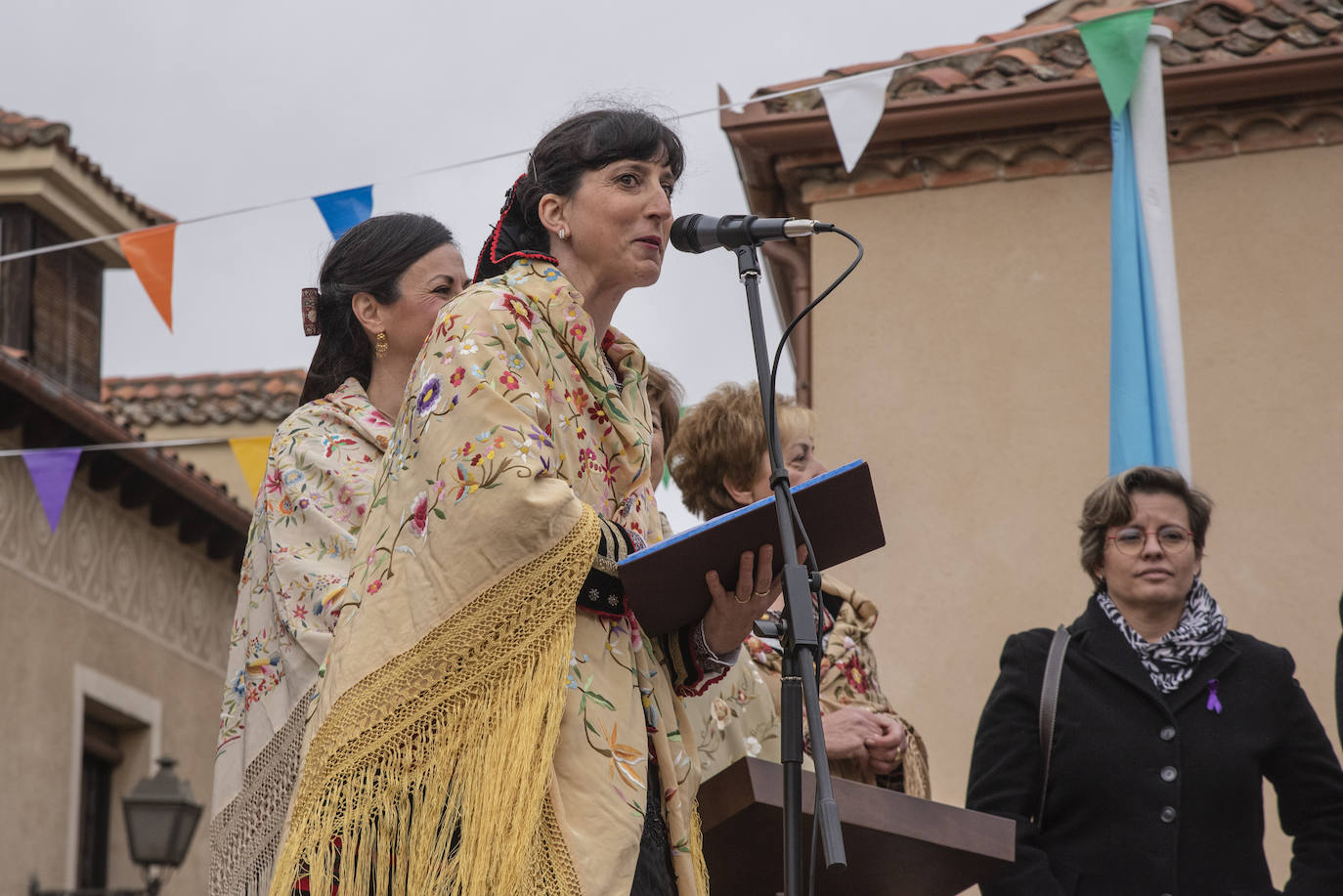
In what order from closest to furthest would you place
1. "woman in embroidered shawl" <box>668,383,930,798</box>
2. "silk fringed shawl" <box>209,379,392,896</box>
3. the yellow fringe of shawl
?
the yellow fringe of shawl
"silk fringed shawl" <box>209,379,392,896</box>
"woman in embroidered shawl" <box>668,383,930,798</box>

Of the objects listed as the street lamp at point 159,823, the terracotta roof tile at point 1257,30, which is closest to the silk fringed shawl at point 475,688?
the terracotta roof tile at point 1257,30

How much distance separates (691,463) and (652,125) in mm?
1670

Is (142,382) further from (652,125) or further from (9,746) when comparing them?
(652,125)

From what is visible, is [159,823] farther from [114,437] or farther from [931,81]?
[114,437]

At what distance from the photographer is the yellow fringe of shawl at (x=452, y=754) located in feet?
8.46

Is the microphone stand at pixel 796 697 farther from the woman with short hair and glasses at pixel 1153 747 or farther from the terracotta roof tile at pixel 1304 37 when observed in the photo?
the terracotta roof tile at pixel 1304 37

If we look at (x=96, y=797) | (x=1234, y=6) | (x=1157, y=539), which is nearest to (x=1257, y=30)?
(x=1234, y=6)

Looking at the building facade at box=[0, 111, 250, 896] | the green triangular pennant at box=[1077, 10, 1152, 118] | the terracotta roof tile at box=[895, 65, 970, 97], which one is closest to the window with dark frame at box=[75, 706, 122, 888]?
the building facade at box=[0, 111, 250, 896]

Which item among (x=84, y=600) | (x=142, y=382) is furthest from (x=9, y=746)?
(x=142, y=382)

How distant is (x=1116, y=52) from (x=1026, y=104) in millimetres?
1243

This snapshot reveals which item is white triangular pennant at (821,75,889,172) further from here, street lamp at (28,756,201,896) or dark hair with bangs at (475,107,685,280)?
street lamp at (28,756,201,896)

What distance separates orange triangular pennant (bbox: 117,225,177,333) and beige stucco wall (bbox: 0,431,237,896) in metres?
6.41

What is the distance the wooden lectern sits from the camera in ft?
10.5

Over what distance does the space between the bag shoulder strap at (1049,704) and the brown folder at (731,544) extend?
1.39 meters
